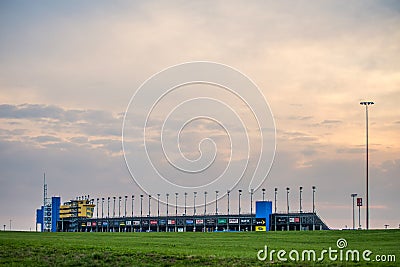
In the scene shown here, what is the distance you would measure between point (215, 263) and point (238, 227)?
156080 millimetres

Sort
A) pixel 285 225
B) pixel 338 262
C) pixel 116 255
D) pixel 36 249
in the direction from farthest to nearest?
1. pixel 285 225
2. pixel 36 249
3. pixel 116 255
4. pixel 338 262

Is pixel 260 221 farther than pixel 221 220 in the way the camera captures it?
No

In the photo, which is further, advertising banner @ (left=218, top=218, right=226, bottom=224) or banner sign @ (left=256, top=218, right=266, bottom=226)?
advertising banner @ (left=218, top=218, right=226, bottom=224)

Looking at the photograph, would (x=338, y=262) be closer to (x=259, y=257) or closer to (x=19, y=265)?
(x=259, y=257)

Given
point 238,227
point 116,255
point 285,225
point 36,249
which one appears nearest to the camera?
point 116,255

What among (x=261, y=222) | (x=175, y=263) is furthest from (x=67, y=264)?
(x=261, y=222)

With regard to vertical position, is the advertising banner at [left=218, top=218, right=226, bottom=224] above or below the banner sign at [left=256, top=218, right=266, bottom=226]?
below

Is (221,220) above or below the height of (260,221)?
below

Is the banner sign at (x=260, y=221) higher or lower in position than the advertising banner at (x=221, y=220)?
higher

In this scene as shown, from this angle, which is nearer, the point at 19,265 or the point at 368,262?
the point at 368,262

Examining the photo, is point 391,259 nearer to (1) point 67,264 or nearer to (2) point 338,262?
(2) point 338,262

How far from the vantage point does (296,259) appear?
4103 centimetres

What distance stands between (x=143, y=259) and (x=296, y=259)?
10057mm

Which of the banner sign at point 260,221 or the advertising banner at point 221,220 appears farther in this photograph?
the advertising banner at point 221,220
